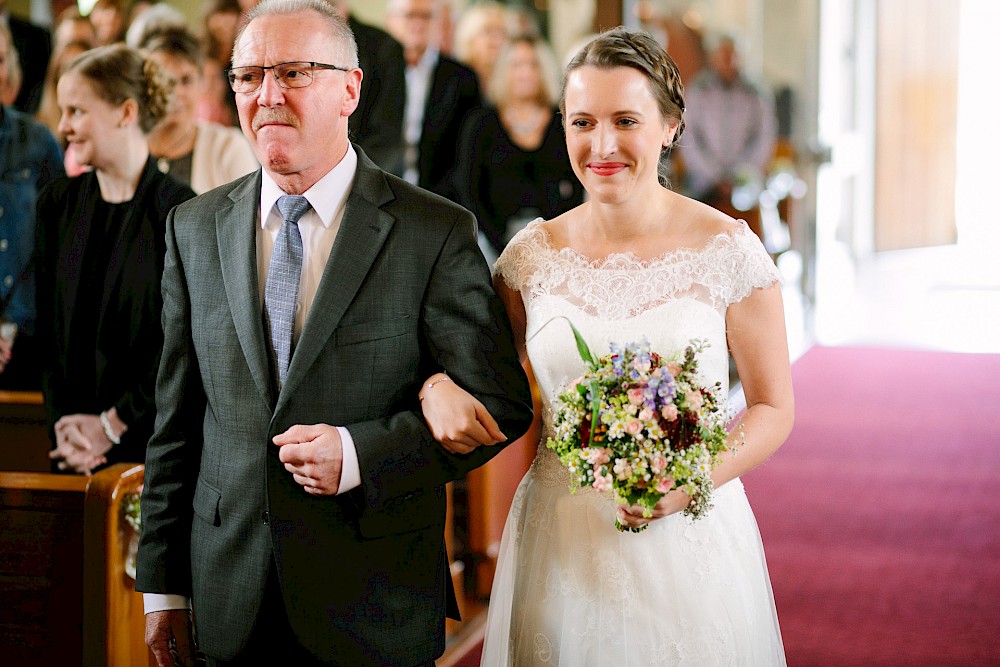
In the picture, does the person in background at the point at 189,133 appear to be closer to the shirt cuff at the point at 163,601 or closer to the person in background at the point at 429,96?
the person in background at the point at 429,96

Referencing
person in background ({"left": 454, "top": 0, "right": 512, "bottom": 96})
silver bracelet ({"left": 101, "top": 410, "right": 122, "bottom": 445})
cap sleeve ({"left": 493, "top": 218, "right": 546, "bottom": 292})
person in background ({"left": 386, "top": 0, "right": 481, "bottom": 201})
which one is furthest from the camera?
person in background ({"left": 454, "top": 0, "right": 512, "bottom": 96})

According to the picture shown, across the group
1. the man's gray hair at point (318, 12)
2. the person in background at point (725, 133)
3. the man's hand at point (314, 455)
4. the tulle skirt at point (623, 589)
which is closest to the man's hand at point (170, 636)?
the man's hand at point (314, 455)

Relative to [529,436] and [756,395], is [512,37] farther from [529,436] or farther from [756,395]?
[756,395]

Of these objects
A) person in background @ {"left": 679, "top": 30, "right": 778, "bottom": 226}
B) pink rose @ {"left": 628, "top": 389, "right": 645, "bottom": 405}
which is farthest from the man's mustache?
person in background @ {"left": 679, "top": 30, "right": 778, "bottom": 226}

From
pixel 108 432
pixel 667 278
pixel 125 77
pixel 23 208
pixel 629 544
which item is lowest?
pixel 629 544

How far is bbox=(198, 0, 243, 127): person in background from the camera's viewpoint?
12.1ft

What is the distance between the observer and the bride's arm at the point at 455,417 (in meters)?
2.06

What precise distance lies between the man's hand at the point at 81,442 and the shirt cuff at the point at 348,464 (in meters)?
1.76

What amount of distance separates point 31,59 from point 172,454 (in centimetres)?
196

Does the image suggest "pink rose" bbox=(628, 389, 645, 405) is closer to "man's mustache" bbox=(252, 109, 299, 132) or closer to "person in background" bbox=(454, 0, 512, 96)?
"man's mustache" bbox=(252, 109, 299, 132)

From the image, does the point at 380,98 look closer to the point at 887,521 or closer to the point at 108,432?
the point at 108,432

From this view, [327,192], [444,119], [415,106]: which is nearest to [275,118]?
[327,192]

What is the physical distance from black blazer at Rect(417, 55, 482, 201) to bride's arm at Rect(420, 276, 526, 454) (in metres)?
2.81

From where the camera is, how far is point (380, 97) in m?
4.44
